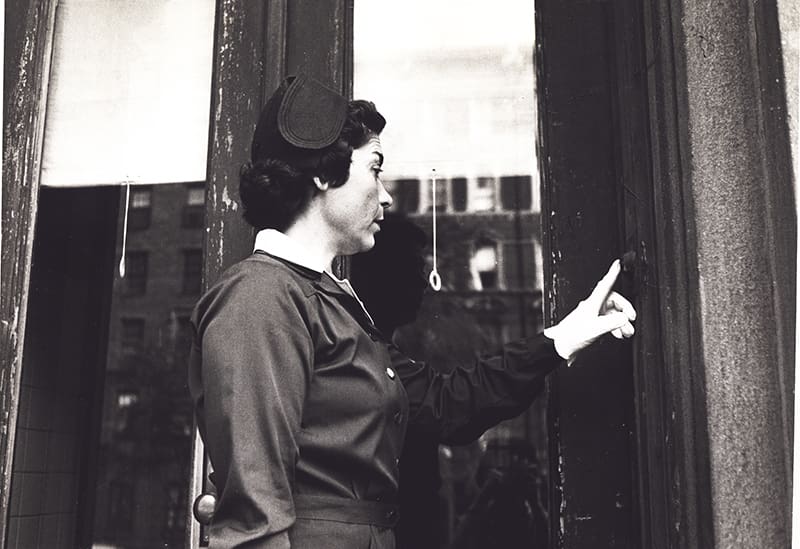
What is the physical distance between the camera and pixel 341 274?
7.84ft

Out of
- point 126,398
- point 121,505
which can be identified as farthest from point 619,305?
point 126,398

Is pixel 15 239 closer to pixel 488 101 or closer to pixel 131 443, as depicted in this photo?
pixel 488 101

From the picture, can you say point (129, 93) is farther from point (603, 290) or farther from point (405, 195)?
point (603, 290)

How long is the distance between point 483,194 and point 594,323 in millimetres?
1683

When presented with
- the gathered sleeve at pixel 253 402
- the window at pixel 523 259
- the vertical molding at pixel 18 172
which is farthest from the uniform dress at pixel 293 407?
the window at pixel 523 259

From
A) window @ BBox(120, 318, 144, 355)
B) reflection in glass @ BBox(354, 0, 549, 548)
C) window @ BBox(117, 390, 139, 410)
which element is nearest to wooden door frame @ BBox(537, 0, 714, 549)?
reflection in glass @ BBox(354, 0, 549, 548)

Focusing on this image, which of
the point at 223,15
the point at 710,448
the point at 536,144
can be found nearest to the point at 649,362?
the point at 710,448

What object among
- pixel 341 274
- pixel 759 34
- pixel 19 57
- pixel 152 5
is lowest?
pixel 341 274

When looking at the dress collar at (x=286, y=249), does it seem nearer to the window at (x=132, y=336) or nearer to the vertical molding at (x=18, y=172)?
the vertical molding at (x=18, y=172)

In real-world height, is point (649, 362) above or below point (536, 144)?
below

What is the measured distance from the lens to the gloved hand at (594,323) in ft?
6.58

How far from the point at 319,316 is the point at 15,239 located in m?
1.02

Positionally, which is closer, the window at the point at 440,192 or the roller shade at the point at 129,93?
the roller shade at the point at 129,93

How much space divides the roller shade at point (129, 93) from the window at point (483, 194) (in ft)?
2.89
